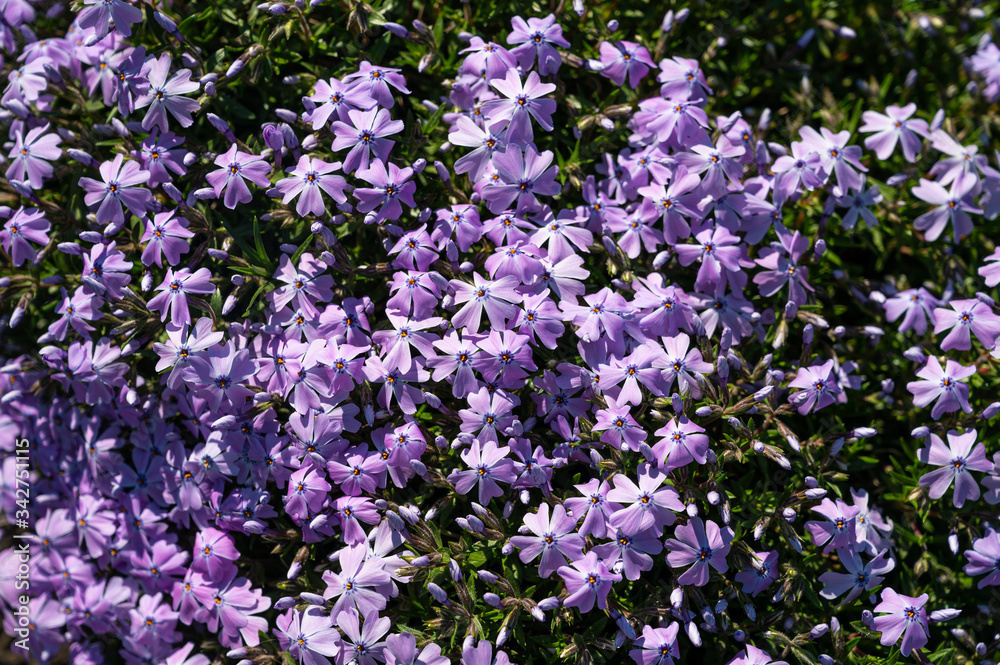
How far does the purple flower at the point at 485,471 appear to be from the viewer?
2.84m

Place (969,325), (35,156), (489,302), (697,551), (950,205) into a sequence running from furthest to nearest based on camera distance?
(950,205) < (35,156) < (969,325) < (489,302) < (697,551)

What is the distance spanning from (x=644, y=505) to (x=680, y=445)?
0.29 metres

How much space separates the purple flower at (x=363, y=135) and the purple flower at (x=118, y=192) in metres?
0.95

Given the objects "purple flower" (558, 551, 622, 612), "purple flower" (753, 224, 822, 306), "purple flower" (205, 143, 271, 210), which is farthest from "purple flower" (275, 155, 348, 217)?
"purple flower" (753, 224, 822, 306)

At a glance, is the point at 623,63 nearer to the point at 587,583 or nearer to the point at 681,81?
the point at 681,81

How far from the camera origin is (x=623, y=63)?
340 centimetres

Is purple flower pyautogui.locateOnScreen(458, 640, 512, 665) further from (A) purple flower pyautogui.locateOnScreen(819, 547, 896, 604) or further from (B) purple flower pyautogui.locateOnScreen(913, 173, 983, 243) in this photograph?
(B) purple flower pyautogui.locateOnScreen(913, 173, 983, 243)

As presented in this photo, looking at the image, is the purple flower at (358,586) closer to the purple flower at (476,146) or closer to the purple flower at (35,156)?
the purple flower at (476,146)

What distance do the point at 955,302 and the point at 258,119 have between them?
3648mm

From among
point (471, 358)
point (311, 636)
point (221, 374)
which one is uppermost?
point (471, 358)

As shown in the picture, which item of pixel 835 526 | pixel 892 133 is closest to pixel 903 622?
pixel 835 526

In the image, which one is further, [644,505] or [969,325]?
[969,325]

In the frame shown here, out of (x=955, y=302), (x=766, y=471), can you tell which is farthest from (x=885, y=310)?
(x=766, y=471)

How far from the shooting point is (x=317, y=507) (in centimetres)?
297
